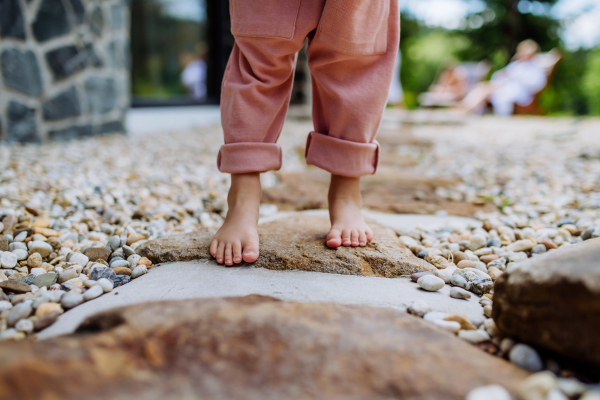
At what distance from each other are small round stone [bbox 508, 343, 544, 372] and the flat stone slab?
0.45 feet

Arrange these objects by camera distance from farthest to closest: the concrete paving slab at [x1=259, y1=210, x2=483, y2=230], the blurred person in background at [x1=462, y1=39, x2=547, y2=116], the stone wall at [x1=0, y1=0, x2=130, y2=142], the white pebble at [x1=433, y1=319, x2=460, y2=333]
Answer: the blurred person in background at [x1=462, y1=39, x2=547, y2=116] < the stone wall at [x1=0, y1=0, x2=130, y2=142] < the concrete paving slab at [x1=259, y1=210, x2=483, y2=230] < the white pebble at [x1=433, y1=319, x2=460, y2=333]

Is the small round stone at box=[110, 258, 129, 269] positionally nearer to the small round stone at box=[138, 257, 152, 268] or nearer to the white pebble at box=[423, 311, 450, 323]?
the small round stone at box=[138, 257, 152, 268]

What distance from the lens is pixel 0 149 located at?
230cm

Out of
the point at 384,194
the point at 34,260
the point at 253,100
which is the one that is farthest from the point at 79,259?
the point at 384,194

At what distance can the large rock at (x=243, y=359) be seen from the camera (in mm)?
532

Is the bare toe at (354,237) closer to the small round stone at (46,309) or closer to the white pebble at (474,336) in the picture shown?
the white pebble at (474,336)

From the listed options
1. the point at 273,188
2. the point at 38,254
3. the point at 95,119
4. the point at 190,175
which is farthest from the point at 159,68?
the point at 38,254

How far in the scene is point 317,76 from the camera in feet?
3.76

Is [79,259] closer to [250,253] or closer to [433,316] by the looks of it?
[250,253]

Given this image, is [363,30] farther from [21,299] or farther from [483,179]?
[483,179]

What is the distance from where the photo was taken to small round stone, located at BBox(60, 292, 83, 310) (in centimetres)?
83

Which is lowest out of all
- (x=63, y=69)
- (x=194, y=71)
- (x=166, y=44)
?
(x=63, y=69)

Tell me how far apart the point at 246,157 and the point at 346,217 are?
0.31 metres

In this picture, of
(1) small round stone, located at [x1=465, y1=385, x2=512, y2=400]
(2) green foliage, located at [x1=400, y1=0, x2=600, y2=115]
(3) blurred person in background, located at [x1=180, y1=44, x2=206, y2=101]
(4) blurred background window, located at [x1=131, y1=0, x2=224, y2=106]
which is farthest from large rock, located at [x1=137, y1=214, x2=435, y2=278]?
Answer: (2) green foliage, located at [x1=400, y1=0, x2=600, y2=115]
